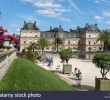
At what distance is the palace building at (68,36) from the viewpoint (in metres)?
159

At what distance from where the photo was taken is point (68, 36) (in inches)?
6580

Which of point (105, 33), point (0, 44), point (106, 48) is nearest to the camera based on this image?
point (0, 44)

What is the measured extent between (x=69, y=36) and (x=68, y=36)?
0.49 meters

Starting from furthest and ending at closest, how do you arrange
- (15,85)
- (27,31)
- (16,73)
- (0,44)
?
(27,31) < (0,44) < (16,73) < (15,85)

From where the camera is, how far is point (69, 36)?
167m

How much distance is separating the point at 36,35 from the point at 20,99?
498 feet

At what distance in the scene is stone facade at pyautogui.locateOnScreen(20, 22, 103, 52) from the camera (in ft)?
522

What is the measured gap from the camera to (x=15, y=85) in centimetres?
1545

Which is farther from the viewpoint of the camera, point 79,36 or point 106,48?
point 79,36

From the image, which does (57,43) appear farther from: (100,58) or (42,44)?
(100,58)

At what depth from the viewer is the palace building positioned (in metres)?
159

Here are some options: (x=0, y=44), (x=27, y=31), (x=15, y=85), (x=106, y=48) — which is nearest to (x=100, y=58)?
(x=15, y=85)

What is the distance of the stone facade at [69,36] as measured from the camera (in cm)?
15925

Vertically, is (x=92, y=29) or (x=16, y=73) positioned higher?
(x=92, y=29)
